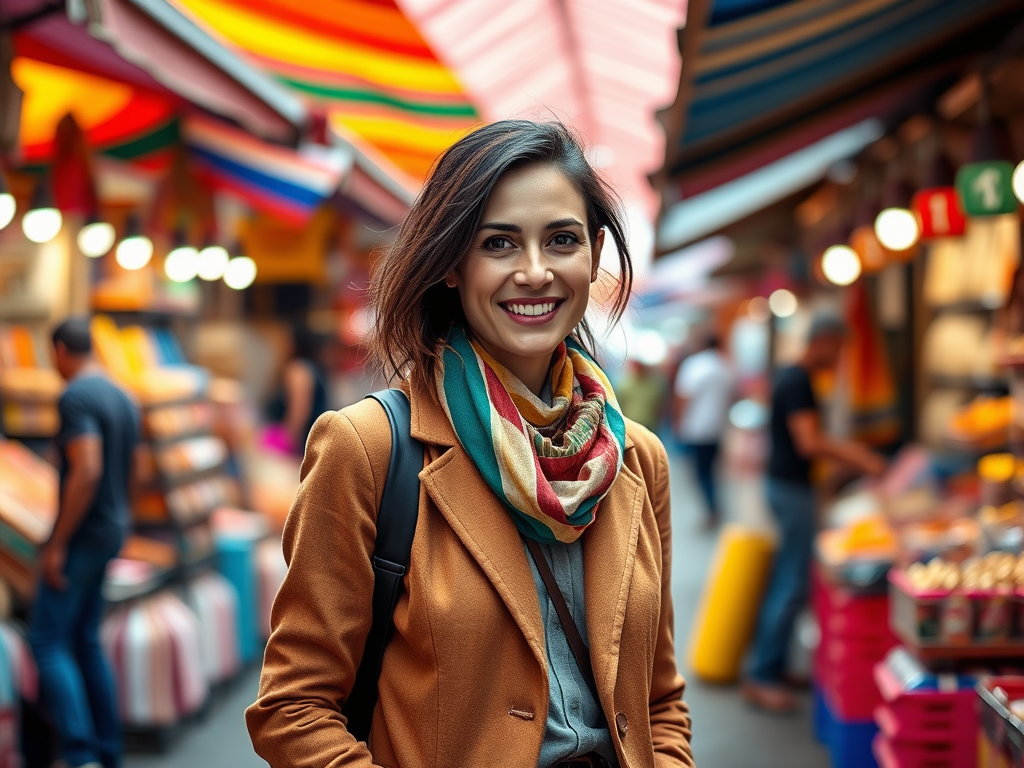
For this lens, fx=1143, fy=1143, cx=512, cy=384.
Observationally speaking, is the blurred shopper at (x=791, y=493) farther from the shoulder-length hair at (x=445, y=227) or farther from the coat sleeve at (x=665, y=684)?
the shoulder-length hair at (x=445, y=227)

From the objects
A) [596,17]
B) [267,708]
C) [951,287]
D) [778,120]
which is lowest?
[267,708]

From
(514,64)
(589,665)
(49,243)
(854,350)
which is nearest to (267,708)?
(589,665)

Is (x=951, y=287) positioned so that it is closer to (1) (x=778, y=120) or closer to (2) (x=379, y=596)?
(1) (x=778, y=120)

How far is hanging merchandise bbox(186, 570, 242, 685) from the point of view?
241 inches

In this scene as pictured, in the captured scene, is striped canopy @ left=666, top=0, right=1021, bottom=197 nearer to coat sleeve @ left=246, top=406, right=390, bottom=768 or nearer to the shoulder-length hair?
the shoulder-length hair

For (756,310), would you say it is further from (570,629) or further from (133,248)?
(570,629)

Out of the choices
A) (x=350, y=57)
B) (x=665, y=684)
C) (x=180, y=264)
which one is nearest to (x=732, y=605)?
(x=180, y=264)

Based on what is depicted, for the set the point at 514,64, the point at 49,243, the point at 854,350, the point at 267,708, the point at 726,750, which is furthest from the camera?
the point at 514,64

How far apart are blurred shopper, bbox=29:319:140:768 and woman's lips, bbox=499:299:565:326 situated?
3.39 m

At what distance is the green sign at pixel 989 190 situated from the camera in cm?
426

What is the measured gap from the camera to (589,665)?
1.82 metres

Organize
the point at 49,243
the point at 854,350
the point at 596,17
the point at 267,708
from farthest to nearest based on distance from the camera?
the point at 596,17 → the point at 854,350 → the point at 49,243 → the point at 267,708

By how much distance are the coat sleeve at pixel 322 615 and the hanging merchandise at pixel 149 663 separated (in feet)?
13.3

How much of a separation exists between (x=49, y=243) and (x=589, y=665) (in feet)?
18.7
